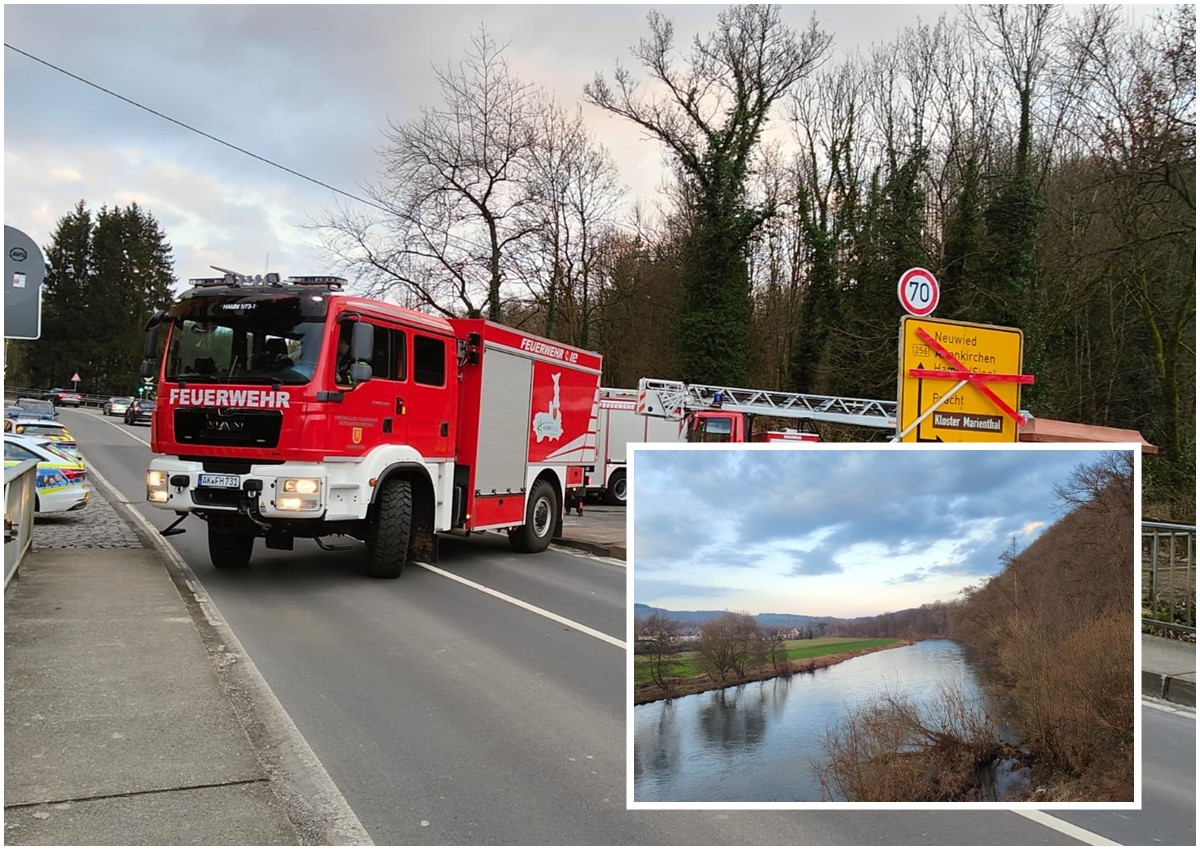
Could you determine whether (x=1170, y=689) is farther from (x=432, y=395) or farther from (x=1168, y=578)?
(x=432, y=395)

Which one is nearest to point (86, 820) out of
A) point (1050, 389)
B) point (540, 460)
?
point (540, 460)

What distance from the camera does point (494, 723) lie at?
17.8ft

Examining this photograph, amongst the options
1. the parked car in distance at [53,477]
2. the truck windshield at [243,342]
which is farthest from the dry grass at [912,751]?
the parked car in distance at [53,477]

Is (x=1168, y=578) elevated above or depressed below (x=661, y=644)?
below

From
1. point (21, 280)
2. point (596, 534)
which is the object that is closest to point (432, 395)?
point (21, 280)

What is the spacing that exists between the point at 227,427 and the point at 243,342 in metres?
0.95

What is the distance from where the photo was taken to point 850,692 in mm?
1970

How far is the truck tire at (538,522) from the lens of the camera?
1320 centimetres

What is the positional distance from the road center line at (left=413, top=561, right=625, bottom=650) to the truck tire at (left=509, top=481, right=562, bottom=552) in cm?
204

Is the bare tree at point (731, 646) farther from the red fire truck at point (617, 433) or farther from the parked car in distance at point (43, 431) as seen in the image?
the parked car in distance at point (43, 431)

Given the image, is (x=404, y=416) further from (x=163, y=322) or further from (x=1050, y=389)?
(x=1050, y=389)

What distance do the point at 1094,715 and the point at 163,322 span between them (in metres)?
10.2

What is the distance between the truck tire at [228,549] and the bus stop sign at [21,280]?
4.50 meters

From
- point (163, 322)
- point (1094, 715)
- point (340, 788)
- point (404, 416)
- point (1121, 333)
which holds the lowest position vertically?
point (340, 788)
